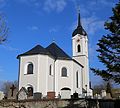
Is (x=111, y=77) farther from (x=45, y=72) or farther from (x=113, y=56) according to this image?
(x=45, y=72)

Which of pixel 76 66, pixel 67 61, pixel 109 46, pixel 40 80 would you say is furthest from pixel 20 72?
pixel 109 46

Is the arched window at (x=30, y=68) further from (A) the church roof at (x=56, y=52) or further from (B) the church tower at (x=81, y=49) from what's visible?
(B) the church tower at (x=81, y=49)

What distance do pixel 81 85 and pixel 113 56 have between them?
27.5 meters

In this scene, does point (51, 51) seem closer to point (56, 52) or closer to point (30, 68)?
point (56, 52)

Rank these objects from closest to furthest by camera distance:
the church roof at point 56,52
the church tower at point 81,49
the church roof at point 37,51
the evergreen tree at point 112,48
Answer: the evergreen tree at point 112,48 → the church roof at point 37,51 → the church roof at point 56,52 → the church tower at point 81,49

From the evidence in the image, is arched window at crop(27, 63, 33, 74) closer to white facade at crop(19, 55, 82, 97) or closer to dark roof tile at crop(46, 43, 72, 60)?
white facade at crop(19, 55, 82, 97)

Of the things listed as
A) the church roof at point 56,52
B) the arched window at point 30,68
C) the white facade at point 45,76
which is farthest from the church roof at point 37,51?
the church roof at point 56,52

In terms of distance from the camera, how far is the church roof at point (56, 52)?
40.1 metres

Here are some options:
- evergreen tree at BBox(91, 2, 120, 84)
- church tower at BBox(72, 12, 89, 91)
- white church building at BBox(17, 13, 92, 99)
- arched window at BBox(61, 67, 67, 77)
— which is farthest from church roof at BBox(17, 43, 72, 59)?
evergreen tree at BBox(91, 2, 120, 84)

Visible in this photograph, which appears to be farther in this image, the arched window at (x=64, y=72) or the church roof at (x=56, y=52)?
the church roof at (x=56, y=52)

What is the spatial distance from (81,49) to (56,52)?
9170 millimetres

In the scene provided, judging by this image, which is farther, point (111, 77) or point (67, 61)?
point (67, 61)

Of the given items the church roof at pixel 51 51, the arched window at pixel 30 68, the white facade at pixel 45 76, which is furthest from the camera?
the church roof at pixel 51 51

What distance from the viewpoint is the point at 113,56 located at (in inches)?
685
